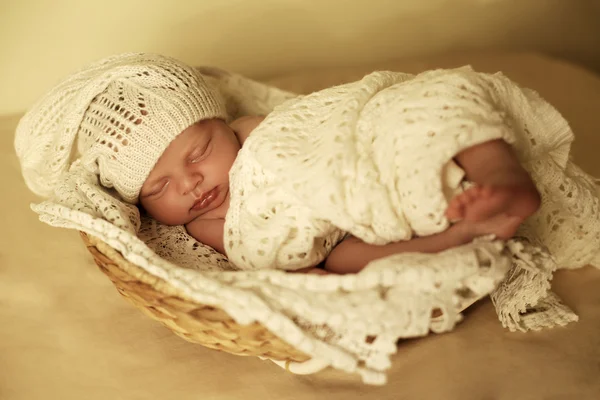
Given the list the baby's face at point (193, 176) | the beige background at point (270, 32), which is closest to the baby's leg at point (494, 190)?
the baby's face at point (193, 176)

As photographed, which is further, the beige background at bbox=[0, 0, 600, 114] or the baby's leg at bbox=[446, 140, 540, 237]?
the beige background at bbox=[0, 0, 600, 114]

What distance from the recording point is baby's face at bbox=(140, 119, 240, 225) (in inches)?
41.1

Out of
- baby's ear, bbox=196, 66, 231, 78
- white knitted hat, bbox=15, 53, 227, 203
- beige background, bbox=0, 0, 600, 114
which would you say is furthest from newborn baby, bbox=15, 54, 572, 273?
beige background, bbox=0, 0, 600, 114

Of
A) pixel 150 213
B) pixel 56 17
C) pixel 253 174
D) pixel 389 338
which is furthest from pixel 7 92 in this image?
pixel 389 338

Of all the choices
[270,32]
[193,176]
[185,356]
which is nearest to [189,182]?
[193,176]

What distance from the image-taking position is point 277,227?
0.89 m

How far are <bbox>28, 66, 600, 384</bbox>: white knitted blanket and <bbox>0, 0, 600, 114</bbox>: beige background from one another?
596mm

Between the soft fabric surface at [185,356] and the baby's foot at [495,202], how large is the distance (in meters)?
0.26

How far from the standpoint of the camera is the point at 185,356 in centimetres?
94

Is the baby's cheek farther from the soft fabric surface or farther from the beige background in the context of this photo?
the beige background

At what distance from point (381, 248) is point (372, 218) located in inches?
2.6

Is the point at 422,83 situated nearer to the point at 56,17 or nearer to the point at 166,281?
the point at 166,281

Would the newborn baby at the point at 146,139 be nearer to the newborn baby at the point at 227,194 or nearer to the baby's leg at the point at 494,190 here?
the newborn baby at the point at 227,194

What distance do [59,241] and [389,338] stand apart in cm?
79
